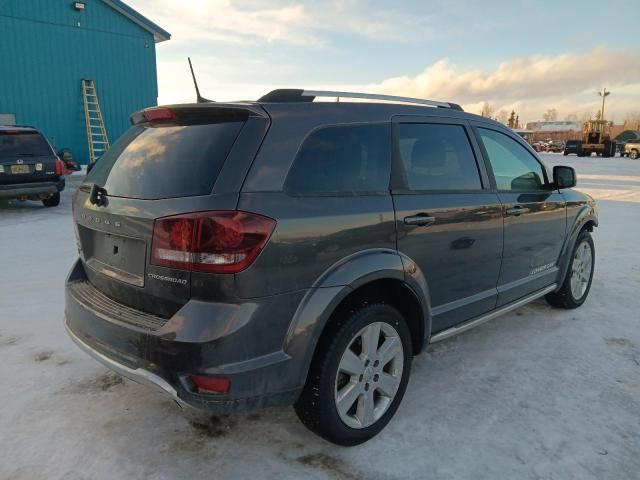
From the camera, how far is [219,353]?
2.06 m

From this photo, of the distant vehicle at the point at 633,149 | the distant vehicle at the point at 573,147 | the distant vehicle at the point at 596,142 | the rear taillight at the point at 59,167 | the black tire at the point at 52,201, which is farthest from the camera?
the distant vehicle at the point at 573,147

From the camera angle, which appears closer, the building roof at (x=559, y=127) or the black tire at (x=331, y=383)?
the black tire at (x=331, y=383)

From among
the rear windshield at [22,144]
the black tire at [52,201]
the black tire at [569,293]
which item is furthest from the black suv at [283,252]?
the black tire at [52,201]

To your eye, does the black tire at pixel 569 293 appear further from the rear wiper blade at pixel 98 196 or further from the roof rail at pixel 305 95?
the rear wiper blade at pixel 98 196

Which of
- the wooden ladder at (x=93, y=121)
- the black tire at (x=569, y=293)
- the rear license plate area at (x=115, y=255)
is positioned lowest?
the black tire at (x=569, y=293)

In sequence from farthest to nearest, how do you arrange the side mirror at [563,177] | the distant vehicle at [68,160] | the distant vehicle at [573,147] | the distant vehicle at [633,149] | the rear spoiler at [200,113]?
the distant vehicle at [573,147], the distant vehicle at [633,149], the distant vehicle at [68,160], the side mirror at [563,177], the rear spoiler at [200,113]

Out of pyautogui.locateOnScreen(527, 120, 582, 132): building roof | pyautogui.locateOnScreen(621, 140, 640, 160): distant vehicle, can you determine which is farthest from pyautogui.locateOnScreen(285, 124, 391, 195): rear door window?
pyautogui.locateOnScreen(527, 120, 582, 132): building roof

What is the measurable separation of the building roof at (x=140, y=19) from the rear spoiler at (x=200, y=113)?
1901 centimetres

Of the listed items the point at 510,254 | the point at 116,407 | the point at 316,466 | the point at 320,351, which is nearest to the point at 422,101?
the point at 510,254

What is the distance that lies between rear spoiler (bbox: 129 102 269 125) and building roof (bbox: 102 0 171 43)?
19.0 m

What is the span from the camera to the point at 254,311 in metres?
2.09

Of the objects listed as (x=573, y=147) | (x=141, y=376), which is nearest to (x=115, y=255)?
(x=141, y=376)

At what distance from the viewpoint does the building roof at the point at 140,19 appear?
18.6 meters

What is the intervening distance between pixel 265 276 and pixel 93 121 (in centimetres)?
1938
